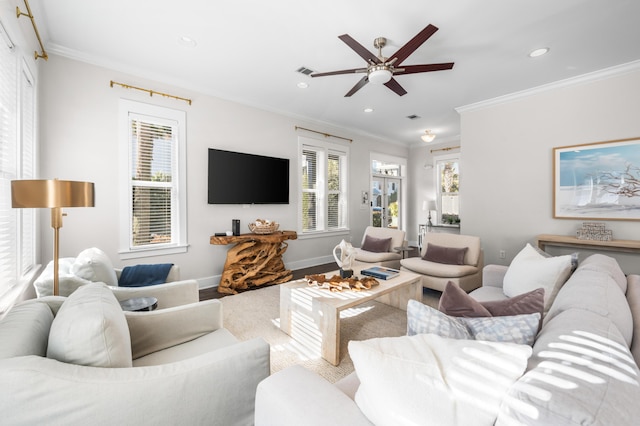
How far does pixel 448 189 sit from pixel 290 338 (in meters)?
5.85

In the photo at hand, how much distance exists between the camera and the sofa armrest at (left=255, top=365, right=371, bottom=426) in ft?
2.62

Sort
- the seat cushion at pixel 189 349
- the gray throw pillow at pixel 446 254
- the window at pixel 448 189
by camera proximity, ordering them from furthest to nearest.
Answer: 1. the window at pixel 448 189
2. the gray throw pillow at pixel 446 254
3. the seat cushion at pixel 189 349

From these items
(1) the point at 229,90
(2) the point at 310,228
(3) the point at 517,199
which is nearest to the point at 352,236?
(2) the point at 310,228

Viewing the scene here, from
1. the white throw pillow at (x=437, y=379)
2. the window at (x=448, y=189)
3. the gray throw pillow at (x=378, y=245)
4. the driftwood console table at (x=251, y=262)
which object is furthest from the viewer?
the window at (x=448, y=189)

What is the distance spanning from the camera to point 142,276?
2.58 meters

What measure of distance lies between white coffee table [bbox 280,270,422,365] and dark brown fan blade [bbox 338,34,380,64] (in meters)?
2.10

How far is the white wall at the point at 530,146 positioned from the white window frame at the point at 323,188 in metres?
2.27

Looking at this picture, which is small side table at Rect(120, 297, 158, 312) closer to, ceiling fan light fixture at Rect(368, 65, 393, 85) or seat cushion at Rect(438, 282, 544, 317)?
seat cushion at Rect(438, 282, 544, 317)

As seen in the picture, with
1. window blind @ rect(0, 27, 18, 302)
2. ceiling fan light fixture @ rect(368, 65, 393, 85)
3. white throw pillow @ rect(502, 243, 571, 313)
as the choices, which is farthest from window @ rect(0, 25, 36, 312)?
white throw pillow @ rect(502, 243, 571, 313)

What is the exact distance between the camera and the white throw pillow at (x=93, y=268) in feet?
6.61

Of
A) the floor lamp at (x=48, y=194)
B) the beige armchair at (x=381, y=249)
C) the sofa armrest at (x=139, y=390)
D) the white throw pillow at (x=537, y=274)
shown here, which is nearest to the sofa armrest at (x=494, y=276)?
the white throw pillow at (x=537, y=274)

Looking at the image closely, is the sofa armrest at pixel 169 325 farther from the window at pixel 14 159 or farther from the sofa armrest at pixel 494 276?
the sofa armrest at pixel 494 276

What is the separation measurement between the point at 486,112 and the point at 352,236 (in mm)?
3401

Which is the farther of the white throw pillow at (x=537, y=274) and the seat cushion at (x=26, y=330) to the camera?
the white throw pillow at (x=537, y=274)
